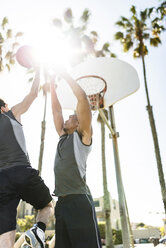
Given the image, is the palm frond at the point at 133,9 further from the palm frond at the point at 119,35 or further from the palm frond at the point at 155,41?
the palm frond at the point at 155,41

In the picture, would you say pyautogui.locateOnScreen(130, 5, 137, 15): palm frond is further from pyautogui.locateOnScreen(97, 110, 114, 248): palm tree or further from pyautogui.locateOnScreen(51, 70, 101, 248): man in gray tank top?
pyautogui.locateOnScreen(51, 70, 101, 248): man in gray tank top

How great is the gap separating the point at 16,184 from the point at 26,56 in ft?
7.43

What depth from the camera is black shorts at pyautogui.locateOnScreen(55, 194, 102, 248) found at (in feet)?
7.57

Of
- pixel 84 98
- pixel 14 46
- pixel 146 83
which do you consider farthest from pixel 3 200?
pixel 14 46

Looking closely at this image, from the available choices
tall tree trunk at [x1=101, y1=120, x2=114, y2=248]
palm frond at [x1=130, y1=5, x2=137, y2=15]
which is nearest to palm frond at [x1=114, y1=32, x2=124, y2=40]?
palm frond at [x1=130, y1=5, x2=137, y2=15]

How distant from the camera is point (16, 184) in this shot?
250 cm

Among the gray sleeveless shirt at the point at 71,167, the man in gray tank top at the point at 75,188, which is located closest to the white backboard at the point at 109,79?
the man in gray tank top at the point at 75,188

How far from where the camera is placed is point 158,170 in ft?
39.0

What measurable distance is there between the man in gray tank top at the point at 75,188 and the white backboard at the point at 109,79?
2166 mm

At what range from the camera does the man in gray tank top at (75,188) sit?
2.35 meters

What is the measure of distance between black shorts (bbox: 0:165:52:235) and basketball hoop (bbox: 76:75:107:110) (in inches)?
110

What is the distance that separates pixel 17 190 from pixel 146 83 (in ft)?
43.4

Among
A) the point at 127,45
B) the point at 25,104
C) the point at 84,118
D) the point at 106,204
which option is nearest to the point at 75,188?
the point at 84,118

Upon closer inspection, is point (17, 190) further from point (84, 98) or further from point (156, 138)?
point (156, 138)
